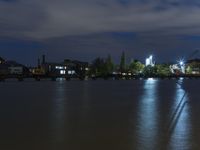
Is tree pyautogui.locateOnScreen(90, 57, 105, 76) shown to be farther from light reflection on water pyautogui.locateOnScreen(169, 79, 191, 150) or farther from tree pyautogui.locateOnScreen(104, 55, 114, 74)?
light reflection on water pyautogui.locateOnScreen(169, 79, 191, 150)

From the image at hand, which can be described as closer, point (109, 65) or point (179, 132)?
point (179, 132)

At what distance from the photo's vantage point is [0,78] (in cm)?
10038

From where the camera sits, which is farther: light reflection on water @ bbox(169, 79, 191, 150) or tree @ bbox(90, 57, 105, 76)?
tree @ bbox(90, 57, 105, 76)

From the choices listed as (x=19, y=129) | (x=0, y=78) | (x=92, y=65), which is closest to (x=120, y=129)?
(x=19, y=129)

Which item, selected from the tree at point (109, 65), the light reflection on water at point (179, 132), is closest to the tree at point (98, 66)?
the tree at point (109, 65)

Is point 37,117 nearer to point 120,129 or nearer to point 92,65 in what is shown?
point 120,129

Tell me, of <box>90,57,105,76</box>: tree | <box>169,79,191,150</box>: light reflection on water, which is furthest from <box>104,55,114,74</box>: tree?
<box>169,79,191,150</box>: light reflection on water

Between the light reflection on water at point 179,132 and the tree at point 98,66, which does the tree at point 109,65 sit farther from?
the light reflection on water at point 179,132

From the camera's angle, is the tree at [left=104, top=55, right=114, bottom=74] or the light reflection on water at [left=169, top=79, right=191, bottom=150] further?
the tree at [left=104, top=55, right=114, bottom=74]

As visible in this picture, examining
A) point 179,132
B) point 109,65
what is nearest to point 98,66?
point 109,65

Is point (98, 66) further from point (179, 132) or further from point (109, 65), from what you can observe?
point (179, 132)

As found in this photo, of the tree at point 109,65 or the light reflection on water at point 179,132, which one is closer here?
the light reflection on water at point 179,132

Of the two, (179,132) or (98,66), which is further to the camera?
(98,66)

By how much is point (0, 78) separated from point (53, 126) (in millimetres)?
86749
